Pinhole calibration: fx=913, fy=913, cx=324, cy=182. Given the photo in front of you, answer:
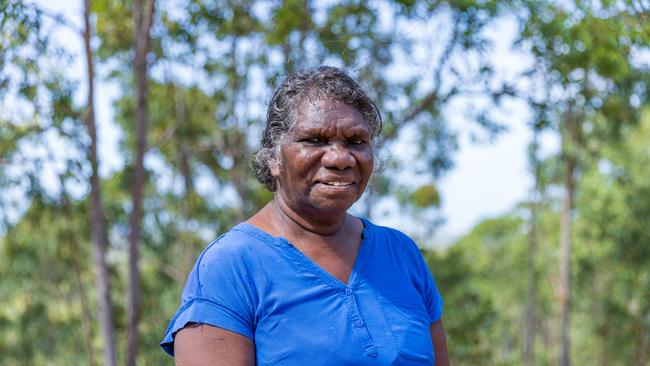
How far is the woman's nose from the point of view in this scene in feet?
6.39

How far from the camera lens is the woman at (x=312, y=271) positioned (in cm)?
183

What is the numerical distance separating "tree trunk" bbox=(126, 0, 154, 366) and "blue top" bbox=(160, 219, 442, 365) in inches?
310

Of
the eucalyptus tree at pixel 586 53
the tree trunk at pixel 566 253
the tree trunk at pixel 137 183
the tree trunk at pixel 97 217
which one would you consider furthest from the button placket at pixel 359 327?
the tree trunk at pixel 566 253

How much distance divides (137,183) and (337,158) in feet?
27.2

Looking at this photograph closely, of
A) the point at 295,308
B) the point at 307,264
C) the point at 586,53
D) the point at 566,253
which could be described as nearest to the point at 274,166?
the point at 307,264

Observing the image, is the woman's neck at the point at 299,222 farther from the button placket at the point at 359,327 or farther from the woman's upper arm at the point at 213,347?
the woman's upper arm at the point at 213,347

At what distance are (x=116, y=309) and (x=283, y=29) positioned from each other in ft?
30.6

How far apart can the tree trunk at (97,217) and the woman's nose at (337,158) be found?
7.33 m

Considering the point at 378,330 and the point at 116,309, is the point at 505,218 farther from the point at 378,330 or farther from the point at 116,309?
the point at 378,330

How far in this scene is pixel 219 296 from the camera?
1.82 m

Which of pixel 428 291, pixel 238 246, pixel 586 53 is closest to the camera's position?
pixel 238 246

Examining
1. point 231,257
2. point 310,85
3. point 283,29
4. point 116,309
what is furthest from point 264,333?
point 116,309

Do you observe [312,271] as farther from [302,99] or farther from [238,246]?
[302,99]

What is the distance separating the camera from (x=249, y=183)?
13711 millimetres
